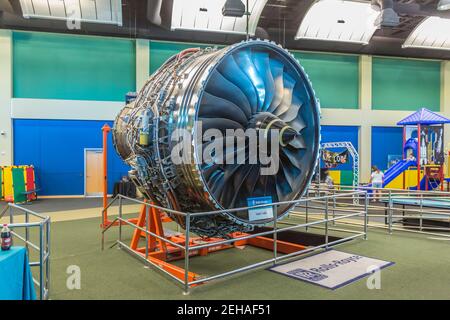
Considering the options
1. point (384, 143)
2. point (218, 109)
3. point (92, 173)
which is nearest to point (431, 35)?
point (384, 143)

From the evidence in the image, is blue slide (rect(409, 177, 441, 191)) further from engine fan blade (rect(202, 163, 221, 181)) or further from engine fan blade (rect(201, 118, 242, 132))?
engine fan blade (rect(202, 163, 221, 181))

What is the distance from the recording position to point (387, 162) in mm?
15406

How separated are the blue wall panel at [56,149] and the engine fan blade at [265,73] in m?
10.1

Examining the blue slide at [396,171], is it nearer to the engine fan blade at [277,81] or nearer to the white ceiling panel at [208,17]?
the white ceiling panel at [208,17]

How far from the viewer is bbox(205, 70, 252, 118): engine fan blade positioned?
3471 millimetres

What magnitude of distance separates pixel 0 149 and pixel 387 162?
50.8ft

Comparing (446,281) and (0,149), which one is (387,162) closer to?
(446,281)

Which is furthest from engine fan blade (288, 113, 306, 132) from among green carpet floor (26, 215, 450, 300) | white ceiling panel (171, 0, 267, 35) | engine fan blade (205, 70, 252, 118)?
white ceiling panel (171, 0, 267, 35)

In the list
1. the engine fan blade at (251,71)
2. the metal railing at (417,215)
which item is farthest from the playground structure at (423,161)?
the engine fan blade at (251,71)

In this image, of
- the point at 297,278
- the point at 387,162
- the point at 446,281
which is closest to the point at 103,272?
the point at 297,278

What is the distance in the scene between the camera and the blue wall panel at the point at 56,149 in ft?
39.1

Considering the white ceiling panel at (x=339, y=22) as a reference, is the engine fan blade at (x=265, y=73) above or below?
below

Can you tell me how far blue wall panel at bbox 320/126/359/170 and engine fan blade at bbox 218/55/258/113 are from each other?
38.0 feet

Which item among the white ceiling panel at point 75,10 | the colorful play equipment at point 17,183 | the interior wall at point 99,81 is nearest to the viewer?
the white ceiling panel at point 75,10
